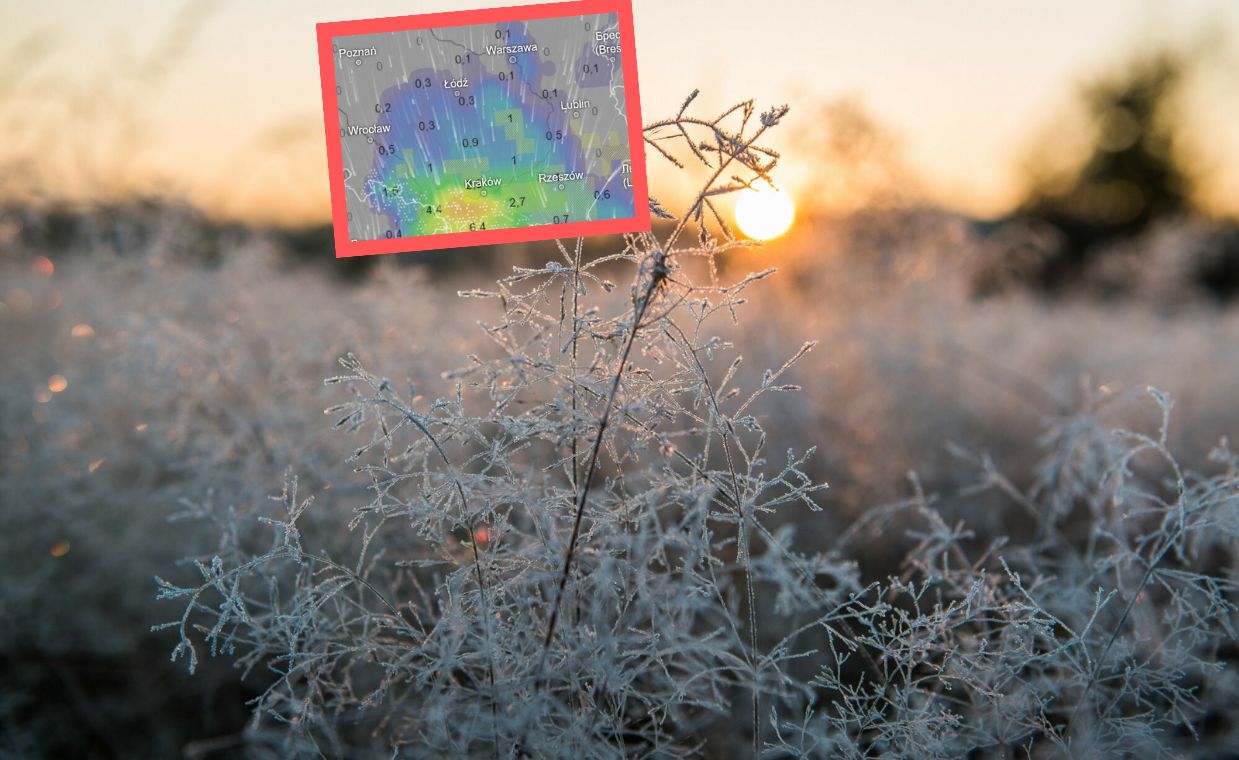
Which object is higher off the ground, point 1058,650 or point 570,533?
point 570,533

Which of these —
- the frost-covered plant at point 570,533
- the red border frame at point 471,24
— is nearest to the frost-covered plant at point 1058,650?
the frost-covered plant at point 570,533

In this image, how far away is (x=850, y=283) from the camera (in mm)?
4102

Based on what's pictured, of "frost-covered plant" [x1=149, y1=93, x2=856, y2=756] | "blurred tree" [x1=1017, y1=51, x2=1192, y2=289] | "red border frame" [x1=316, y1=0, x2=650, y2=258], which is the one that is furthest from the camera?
"blurred tree" [x1=1017, y1=51, x2=1192, y2=289]

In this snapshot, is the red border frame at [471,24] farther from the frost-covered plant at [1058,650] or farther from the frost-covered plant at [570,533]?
the frost-covered plant at [1058,650]

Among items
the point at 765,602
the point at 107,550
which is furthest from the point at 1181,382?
the point at 107,550

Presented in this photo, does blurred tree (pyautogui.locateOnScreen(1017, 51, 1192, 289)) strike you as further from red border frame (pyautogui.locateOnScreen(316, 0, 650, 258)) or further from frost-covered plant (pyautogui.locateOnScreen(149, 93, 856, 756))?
frost-covered plant (pyautogui.locateOnScreen(149, 93, 856, 756))

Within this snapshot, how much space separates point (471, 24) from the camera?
1.45 meters

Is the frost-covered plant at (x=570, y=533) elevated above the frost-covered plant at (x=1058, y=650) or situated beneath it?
elevated above

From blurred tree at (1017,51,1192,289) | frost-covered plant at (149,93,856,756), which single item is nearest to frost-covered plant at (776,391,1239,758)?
frost-covered plant at (149,93,856,756)

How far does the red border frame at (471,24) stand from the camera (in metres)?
1.37

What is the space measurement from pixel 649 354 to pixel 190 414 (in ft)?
4.87

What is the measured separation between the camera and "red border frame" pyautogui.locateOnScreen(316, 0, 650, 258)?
137 cm

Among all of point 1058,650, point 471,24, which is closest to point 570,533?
point 1058,650

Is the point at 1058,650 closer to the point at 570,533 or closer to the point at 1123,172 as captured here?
the point at 570,533
